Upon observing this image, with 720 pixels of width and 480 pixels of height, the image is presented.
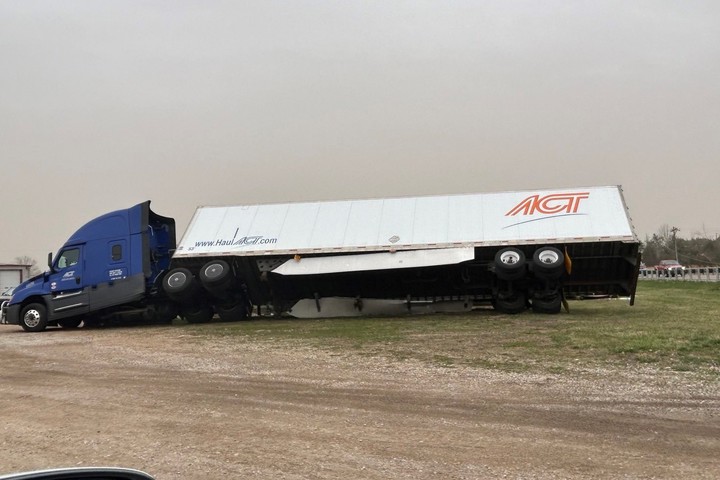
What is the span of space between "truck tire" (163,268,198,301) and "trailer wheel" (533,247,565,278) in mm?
9664

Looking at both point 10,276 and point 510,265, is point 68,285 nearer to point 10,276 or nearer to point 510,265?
point 510,265

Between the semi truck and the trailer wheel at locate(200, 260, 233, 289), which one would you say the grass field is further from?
the trailer wheel at locate(200, 260, 233, 289)

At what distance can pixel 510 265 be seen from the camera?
17734mm

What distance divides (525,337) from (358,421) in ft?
22.8

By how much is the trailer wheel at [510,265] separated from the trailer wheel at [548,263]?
1.15 ft

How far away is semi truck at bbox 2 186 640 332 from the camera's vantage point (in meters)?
18.3

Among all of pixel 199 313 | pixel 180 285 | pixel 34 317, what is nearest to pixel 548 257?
pixel 180 285

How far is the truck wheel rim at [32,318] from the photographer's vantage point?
69.6 ft

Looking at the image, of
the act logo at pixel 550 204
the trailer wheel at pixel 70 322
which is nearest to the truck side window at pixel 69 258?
the trailer wheel at pixel 70 322

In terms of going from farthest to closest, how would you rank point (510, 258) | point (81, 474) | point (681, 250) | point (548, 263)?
point (681, 250) → point (510, 258) → point (548, 263) → point (81, 474)

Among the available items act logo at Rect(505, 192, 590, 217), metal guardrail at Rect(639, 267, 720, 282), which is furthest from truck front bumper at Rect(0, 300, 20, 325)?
metal guardrail at Rect(639, 267, 720, 282)

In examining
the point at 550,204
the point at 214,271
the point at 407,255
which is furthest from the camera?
the point at 214,271

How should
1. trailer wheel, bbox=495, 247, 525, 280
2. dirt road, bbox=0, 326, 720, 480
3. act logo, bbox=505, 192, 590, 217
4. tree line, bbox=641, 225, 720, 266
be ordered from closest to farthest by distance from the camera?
dirt road, bbox=0, 326, 720, 480 → trailer wheel, bbox=495, 247, 525, 280 → act logo, bbox=505, 192, 590, 217 → tree line, bbox=641, 225, 720, 266

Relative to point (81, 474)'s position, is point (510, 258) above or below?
above
